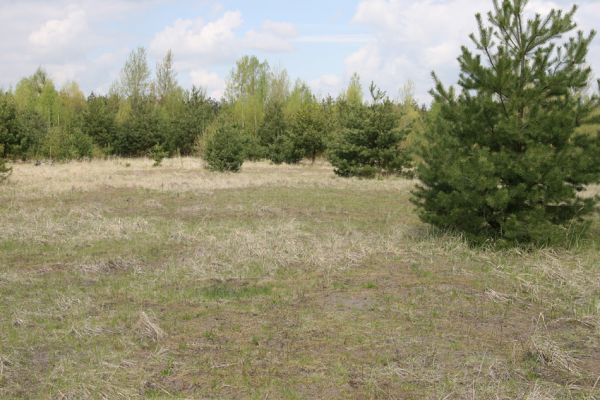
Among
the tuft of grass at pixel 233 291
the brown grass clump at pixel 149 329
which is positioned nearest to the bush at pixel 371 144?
the tuft of grass at pixel 233 291

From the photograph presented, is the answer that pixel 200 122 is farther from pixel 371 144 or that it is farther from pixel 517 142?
pixel 517 142

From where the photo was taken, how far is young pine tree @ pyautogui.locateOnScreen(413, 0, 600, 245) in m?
8.13

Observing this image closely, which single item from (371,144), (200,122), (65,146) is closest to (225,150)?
(371,144)

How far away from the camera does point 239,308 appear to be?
6184 mm

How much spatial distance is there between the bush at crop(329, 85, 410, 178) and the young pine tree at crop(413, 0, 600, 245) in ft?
44.0

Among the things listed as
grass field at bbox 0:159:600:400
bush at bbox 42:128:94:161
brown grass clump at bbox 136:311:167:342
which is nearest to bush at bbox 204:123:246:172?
bush at bbox 42:128:94:161

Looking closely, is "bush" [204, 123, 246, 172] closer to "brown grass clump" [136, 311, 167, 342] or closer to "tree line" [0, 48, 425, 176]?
"tree line" [0, 48, 425, 176]

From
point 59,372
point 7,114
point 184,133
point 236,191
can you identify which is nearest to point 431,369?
point 59,372

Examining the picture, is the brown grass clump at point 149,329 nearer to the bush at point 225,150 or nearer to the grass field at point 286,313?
the grass field at point 286,313

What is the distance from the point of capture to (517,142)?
8727 mm

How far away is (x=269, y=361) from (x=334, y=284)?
2.37 metres

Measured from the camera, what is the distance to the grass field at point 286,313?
14.4 feet

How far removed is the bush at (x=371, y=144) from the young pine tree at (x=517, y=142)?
13.4m

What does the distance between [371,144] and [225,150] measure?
635 centimetres
